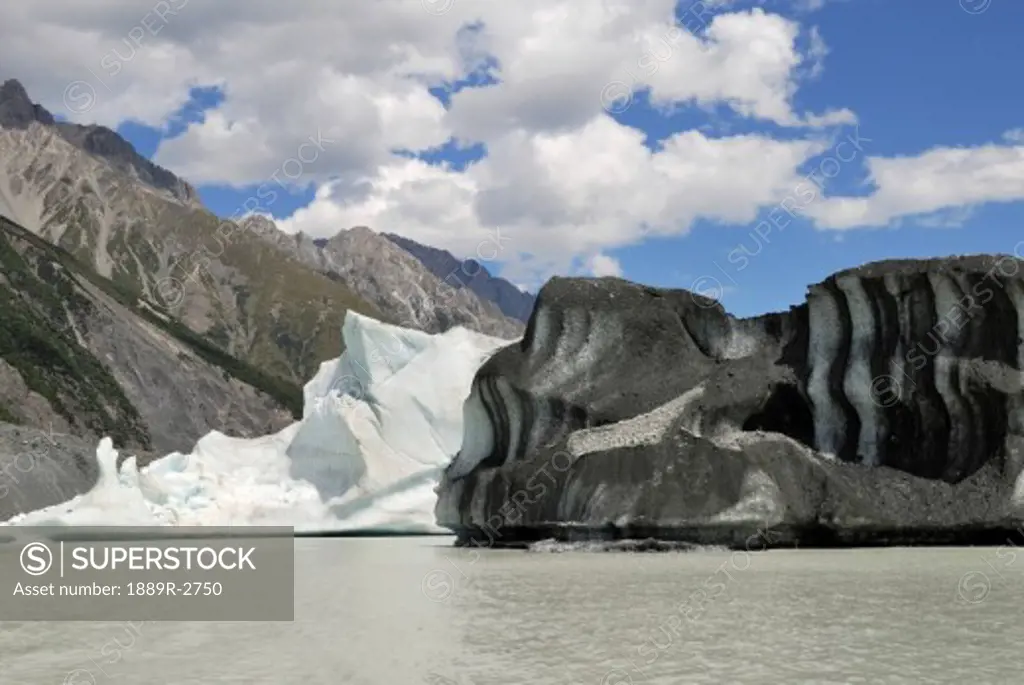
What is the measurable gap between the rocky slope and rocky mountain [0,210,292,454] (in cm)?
6132

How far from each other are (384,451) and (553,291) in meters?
11.8

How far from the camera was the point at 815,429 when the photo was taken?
26.1m

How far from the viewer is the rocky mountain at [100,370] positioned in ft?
288

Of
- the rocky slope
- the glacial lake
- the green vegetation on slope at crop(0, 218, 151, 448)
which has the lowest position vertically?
Answer: the glacial lake

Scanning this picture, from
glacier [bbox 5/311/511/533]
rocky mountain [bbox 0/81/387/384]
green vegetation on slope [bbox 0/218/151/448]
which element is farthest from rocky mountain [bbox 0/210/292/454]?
rocky mountain [bbox 0/81/387/384]

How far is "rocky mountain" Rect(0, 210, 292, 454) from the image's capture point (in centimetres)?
8781

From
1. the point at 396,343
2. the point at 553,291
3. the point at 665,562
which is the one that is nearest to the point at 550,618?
the point at 665,562

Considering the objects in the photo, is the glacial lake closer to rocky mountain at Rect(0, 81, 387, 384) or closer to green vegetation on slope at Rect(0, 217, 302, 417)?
green vegetation on slope at Rect(0, 217, 302, 417)

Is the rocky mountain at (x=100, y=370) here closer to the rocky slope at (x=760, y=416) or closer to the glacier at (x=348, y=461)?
the glacier at (x=348, y=461)

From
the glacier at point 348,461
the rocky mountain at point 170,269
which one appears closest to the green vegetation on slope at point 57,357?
the glacier at point 348,461

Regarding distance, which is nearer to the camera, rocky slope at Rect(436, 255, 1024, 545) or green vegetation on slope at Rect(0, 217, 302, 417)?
rocky slope at Rect(436, 255, 1024, 545)

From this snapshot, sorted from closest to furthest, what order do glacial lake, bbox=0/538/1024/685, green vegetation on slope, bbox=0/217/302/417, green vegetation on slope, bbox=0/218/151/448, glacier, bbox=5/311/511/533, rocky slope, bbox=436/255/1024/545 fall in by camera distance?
1. glacial lake, bbox=0/538/1024/685
2. rocky slope, bbox=436/255/1024/545
3. glacier, bbox=5/311/511/533
4. green vegetation on slope, bbox=0/218/151/448
5. green vegetation on slope, bbox=0/217/302/417

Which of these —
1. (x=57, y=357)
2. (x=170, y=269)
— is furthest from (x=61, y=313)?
(x=170, y=269)

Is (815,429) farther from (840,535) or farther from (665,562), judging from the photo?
(665,562)
